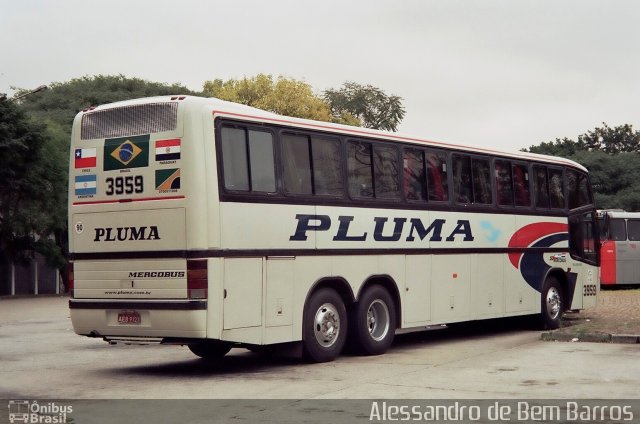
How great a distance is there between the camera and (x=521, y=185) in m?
20.0

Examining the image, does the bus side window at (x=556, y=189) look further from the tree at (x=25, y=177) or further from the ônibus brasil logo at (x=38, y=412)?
the tree at (x=25, y=177)

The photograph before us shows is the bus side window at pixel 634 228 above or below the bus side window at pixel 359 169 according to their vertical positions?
below

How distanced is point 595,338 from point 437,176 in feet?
11.8

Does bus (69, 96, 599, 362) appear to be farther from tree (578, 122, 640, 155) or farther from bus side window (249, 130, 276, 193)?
tree (578, 122, 640, 155)

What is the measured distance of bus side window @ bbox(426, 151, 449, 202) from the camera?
688 inches

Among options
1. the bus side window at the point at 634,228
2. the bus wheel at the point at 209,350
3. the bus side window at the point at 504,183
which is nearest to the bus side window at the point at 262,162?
the bus wheel at the point at 209,350

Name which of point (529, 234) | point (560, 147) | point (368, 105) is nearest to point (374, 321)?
point (529, 234)

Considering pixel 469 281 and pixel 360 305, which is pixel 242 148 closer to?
pixel 360 305

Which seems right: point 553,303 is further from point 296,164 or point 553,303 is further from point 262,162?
point 262,162

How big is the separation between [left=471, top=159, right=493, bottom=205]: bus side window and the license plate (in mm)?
7215

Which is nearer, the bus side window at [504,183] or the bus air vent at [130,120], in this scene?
the bus air vent at [130,120]

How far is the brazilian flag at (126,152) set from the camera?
44.8ft

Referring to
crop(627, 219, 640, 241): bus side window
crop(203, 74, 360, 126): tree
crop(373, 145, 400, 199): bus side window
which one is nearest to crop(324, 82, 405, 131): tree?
crop(203, 74, 360, 126): tree

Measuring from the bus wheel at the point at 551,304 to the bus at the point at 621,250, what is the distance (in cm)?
2051
